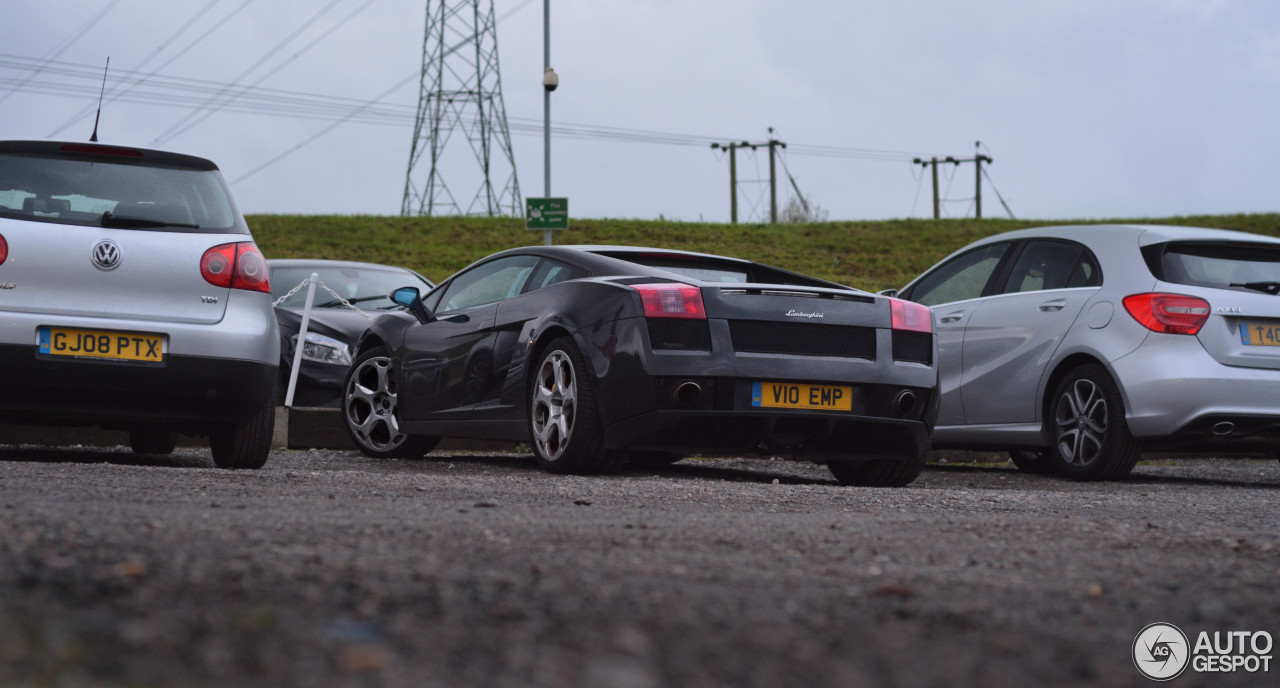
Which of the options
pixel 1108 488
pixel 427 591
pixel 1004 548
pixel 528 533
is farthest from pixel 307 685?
pixel 1108 488

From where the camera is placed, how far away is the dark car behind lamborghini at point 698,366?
6.71m

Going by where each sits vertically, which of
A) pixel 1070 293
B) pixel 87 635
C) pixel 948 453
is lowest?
pixel 948 453

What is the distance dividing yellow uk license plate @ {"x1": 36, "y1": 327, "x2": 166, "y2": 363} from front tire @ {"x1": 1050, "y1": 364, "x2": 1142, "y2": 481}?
518cm

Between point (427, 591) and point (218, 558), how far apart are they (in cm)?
61

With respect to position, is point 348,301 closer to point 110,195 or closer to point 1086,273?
point 110,195

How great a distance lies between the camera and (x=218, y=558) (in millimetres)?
3201

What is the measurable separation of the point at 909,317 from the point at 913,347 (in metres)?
0.16

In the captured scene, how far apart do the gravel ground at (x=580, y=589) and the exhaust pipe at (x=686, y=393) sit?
1106mm

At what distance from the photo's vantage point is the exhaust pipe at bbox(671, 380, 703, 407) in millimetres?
6641

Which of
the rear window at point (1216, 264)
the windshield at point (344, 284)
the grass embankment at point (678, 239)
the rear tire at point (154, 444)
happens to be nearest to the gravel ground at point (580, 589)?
the rear window at point (1216, 264)

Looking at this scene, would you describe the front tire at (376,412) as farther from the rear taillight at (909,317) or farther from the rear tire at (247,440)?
the rear taillight at (909,317)

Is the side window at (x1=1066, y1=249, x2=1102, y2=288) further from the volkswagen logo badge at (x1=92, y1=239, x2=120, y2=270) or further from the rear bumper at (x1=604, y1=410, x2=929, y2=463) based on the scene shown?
the volkswagen logo badge at (x1=92, y1=239, x2=120, y2=270)

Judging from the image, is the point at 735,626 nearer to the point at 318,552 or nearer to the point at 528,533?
the point at 318,552

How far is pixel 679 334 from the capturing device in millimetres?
6734
